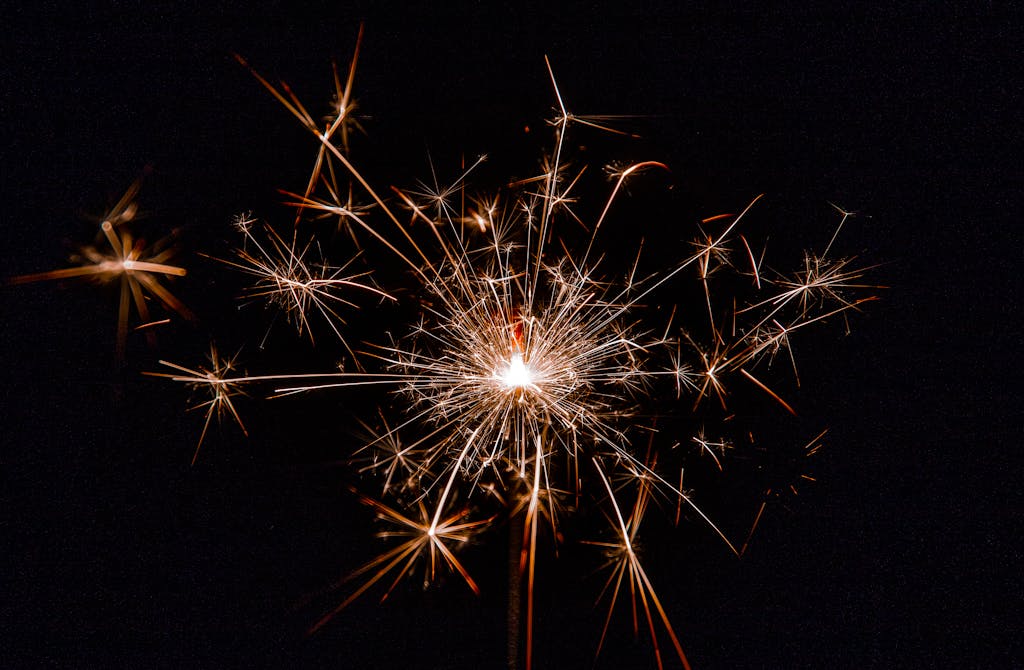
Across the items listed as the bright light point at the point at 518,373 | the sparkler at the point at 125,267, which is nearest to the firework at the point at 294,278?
the sparkler at the point at 125,267

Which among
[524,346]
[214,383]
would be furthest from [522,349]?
[214,383]

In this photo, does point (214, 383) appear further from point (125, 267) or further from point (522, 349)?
point (522, 349)

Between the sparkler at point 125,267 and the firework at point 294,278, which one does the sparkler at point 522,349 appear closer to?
the firework at point 294,278

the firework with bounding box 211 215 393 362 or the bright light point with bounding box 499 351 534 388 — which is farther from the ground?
the firework with bounding box 211 215 393 362

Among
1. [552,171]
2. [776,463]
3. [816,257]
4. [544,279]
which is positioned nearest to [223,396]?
[544,279]

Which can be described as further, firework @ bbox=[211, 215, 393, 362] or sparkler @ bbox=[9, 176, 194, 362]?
firework @ bbox=[211, 215, 393, 362]

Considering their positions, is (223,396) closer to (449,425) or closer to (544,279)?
(449,425)

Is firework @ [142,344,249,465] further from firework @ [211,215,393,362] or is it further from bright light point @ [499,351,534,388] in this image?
bright light point @ [499,351,534,388]

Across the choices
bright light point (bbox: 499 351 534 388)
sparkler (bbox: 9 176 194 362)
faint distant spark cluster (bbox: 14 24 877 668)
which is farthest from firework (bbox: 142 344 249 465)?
bright light point (bbox: 499 351 534 388)
